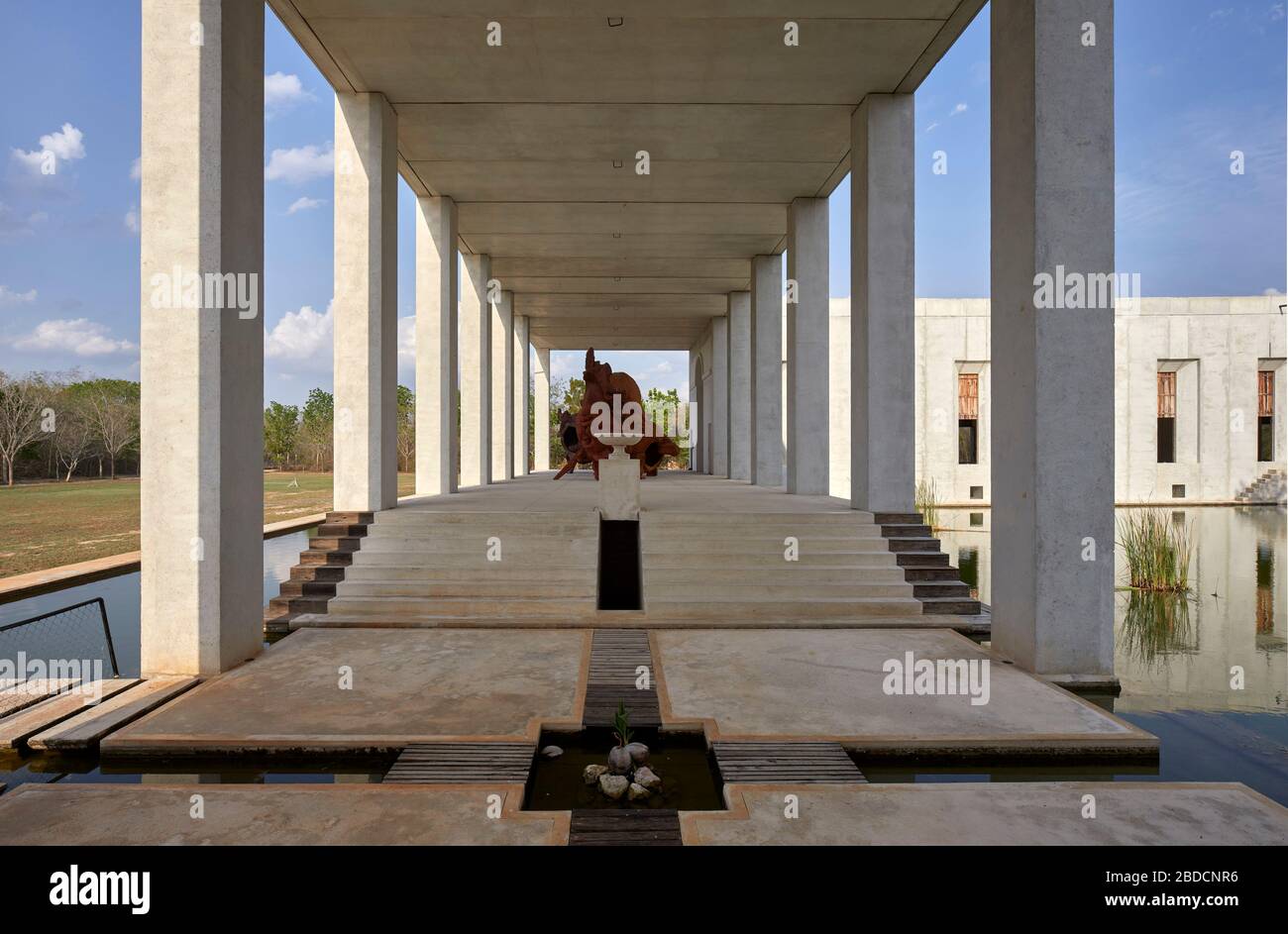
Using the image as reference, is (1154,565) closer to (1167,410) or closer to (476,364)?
(476,364)

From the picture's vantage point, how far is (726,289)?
59.9 feet

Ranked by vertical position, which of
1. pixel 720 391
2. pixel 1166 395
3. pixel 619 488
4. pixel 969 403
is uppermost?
pixel 1166 395

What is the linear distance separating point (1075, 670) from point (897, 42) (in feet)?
21.3

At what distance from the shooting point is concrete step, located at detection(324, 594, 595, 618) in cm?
658

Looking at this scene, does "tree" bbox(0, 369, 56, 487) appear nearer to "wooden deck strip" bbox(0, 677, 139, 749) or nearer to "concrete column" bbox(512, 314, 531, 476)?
"concrete column" bbox(512, 314, 531, 476)

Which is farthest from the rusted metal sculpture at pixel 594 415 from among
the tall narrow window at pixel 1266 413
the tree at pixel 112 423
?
the tall narrow window at pixel 1266 413

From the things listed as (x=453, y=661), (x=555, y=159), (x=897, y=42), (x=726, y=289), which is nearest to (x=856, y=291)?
(x=897, y=42)

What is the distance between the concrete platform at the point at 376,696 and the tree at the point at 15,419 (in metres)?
18.7

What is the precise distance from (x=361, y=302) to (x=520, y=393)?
37.8ft

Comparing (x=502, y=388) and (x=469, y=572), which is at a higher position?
(x=502, y=388)

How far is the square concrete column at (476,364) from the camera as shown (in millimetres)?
15180

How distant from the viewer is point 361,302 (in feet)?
27.9

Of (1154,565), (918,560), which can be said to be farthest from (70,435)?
(1154,565)

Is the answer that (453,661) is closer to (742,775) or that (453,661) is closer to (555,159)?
(742,775)
